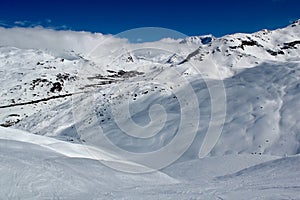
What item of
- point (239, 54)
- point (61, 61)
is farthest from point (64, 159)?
point (61, 61)

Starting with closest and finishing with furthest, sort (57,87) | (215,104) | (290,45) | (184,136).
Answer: (184,136)
(215,104)
(290,45)
(57,87)

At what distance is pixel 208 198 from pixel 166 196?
107cm

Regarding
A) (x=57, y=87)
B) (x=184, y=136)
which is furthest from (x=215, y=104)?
(x=57, y=87)

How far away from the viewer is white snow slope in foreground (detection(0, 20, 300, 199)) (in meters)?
9.45

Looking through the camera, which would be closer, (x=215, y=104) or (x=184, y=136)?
(x=184, y=136)

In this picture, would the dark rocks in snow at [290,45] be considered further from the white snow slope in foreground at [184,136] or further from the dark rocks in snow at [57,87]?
the dark rocks in snow at [57,87]

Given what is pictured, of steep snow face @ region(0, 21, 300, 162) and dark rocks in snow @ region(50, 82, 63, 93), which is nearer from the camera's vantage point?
steep snow face @ region(0, 21, 300, 162)

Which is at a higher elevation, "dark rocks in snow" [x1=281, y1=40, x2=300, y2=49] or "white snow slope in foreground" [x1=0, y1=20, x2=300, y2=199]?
"dark rocks in snow" [x1=281, y1=40, x2=300, y2=49]

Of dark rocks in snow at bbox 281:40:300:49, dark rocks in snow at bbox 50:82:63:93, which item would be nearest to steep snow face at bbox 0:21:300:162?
dark rocks in snow at bbox 281:40:300:49

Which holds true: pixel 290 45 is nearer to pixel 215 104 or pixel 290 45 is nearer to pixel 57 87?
pixel 215 104

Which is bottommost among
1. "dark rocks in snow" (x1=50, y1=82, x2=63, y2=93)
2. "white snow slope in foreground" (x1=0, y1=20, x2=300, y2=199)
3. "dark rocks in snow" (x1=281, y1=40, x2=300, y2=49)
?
"white snow slope in foreground" (x1=0, y1=20, x2=300, y2=199)

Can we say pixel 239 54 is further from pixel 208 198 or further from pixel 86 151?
pixel 208 198

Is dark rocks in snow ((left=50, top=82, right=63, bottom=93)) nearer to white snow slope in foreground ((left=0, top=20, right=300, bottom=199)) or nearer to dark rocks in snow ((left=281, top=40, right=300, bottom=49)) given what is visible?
white snow slope in foreground ((left=0, top=20, right=300, bottom=199))

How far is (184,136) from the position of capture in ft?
71.3
